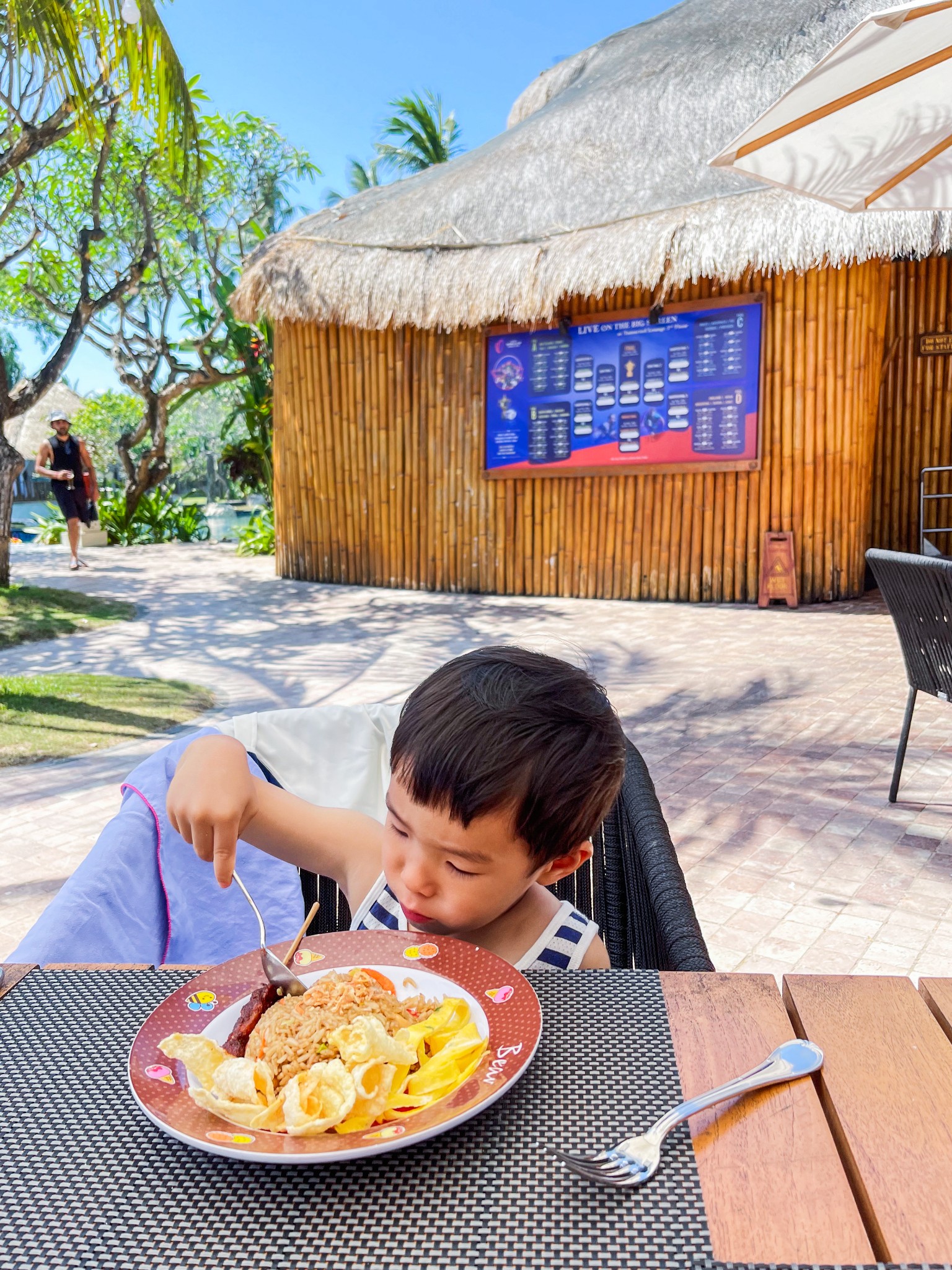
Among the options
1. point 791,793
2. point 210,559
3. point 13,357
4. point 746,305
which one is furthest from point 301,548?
point 13,357

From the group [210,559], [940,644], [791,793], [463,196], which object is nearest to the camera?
[940,644]

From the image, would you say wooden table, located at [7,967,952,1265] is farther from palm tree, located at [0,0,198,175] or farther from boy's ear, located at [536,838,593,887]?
palm tree, located at [0,0,198,175]

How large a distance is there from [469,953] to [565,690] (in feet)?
1.16

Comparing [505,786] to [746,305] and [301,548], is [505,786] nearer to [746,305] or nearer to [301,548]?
[746,305]

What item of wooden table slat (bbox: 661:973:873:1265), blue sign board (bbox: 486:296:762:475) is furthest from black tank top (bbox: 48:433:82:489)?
wooden table slat (bbox: 661:973:873:1265)

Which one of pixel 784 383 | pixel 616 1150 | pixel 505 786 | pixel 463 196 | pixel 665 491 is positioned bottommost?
pixel 616 1150

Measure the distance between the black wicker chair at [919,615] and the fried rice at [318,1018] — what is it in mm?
2613

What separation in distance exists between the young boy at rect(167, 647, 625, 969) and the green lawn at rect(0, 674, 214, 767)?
12.0 feet

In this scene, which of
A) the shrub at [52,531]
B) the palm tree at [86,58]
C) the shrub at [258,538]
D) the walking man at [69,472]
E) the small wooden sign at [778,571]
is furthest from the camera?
the shrub at [52,531]

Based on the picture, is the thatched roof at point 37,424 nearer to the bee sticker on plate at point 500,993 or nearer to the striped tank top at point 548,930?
the striped tank top at point 548,930

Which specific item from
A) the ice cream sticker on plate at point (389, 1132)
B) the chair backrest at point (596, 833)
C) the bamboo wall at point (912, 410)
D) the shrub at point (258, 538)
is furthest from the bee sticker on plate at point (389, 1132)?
the shrub at point (258, 538)

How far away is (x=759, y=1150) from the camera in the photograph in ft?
2.35

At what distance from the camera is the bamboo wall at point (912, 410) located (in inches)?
335

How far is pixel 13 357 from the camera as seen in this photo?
43.2 m
